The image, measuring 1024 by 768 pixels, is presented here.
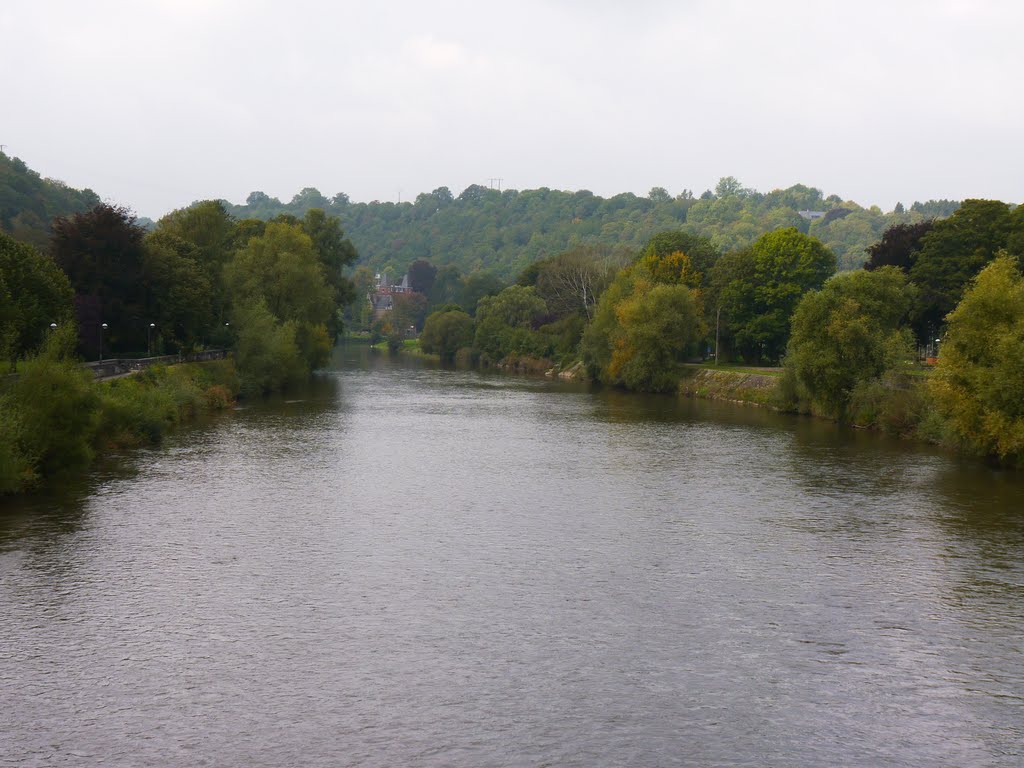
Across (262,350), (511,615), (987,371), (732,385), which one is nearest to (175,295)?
(262,350)

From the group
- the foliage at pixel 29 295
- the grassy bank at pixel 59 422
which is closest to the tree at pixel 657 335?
the grassy bank at pixel 59 422

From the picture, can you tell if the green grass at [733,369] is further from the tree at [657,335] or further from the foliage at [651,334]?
the tree at [657,335]

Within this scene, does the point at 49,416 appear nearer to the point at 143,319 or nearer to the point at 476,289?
the point at 143,319

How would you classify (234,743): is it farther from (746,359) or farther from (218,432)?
(746,359)

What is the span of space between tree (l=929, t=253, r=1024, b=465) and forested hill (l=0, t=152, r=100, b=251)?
274 ft

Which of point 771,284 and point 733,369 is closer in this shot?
point 733,369

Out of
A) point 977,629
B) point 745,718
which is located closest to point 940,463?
point 977,629

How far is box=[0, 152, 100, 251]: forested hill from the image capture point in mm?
108125

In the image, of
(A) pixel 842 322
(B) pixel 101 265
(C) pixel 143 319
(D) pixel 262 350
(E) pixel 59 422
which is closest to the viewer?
(E) pixel 59 422

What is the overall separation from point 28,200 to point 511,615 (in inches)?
4298

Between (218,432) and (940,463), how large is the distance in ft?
117

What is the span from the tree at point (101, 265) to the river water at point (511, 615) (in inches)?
878

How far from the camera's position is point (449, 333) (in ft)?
454

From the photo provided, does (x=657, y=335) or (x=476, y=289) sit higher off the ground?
(x=476, y=289)
